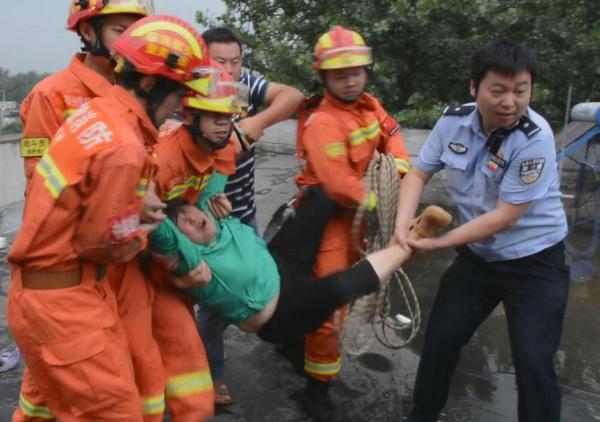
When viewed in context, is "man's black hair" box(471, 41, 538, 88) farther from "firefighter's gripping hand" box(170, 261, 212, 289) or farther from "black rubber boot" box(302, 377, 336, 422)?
"black rubber boot" box(302, 377, 336, 422)

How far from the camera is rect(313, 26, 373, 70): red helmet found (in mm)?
3166

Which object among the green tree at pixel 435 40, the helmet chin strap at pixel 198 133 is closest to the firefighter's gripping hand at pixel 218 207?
the helmet chin strap at pixel 198 133

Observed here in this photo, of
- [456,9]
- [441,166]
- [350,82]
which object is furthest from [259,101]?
[456,9]

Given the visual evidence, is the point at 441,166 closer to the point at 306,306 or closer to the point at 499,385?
the point at 306,306

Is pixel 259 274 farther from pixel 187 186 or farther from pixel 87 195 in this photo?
pixel 87 195

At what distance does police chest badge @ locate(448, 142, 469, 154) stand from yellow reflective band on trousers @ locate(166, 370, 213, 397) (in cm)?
140

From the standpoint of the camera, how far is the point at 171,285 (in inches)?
102

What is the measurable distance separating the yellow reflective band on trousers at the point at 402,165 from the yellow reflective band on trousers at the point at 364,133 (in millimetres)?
169

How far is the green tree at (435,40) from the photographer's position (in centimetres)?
864

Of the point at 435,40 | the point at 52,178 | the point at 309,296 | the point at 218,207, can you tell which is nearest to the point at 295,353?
the point at 309,296

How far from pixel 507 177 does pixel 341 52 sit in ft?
3.21

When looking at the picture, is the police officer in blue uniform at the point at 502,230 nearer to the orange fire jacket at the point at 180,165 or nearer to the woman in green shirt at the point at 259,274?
the woman in green shirt at the point at 259,274

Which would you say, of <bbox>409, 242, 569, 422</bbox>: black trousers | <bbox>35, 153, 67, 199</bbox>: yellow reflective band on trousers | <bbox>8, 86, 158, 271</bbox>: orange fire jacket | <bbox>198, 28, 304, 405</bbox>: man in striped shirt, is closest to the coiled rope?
<bbox>409, 242, 569, 422</bbox>: black trousers

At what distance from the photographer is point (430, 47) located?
9125mm
